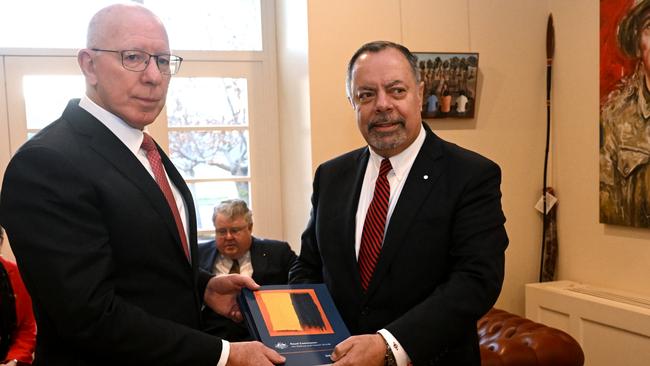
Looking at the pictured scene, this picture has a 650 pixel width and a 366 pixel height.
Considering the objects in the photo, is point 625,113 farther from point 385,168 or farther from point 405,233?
point 405,233

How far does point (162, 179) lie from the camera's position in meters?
1.72

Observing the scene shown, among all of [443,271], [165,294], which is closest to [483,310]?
[443,271]

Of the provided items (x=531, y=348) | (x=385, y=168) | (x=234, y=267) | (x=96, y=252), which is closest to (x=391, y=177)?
(x=385, y=168)

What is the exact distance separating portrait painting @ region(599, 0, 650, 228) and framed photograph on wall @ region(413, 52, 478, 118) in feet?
2.50

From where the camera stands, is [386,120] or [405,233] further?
[386,120]

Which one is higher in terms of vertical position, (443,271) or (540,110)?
(540,110)

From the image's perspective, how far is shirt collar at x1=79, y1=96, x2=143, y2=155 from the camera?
164cm

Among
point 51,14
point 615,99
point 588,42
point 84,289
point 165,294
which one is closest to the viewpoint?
point 84,289

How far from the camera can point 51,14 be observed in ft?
13.9

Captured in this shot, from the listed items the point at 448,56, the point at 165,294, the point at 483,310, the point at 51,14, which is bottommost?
the point at 483,310

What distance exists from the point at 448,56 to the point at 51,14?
2548mm

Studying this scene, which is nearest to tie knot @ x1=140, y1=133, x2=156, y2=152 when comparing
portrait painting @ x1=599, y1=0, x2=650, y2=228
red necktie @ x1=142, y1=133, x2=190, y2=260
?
red necktie @ x1=142, y1=133, x2=190, y2=260

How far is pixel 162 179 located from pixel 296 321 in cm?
53

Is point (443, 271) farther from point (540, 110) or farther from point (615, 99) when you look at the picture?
point (540, 110)
